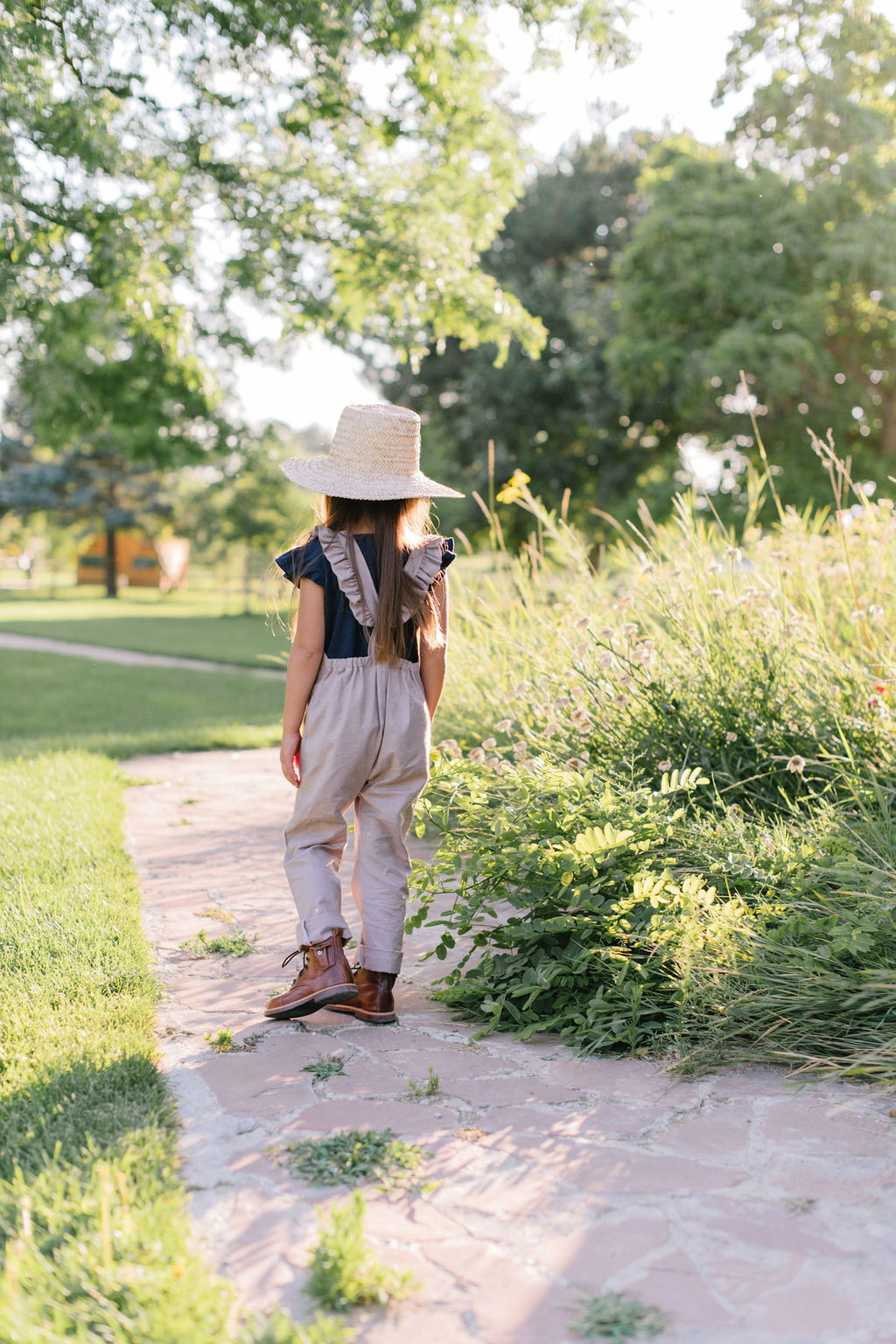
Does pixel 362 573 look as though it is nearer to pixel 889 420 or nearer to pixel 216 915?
pixel 216 915

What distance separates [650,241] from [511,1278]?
67.3ft

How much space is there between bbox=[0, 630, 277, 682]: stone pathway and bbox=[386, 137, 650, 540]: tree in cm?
868

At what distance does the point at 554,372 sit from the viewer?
23969mm

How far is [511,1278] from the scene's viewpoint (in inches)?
79.8

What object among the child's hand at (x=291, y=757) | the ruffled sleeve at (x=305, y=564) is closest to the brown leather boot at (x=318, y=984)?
the child's hand at (x=291, y=757)

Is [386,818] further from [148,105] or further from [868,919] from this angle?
[148,105]

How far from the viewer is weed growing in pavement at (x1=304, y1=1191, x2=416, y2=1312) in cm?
194

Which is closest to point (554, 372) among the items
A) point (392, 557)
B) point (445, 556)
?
point (445, 556)

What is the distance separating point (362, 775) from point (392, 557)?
674 millimetres

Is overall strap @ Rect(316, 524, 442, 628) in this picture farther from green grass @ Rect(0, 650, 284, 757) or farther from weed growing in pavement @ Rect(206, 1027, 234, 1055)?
green grass @ Rect(0, 650, 284, 757)

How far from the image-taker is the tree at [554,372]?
24.1 meters

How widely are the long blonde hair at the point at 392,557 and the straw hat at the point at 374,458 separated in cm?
7

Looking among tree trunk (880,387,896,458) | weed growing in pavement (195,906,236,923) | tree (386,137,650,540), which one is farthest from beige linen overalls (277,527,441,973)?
tree (386,137,650,540)

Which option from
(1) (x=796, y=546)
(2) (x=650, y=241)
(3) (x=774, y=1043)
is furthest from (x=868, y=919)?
(2) (x=650, y=241)
